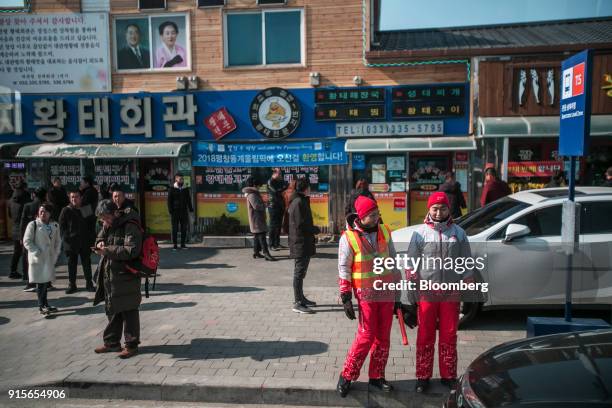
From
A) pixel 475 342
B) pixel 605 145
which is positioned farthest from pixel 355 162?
pixel 475 342

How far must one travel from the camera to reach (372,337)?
444 centimetres

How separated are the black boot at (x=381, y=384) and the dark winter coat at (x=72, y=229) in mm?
5906

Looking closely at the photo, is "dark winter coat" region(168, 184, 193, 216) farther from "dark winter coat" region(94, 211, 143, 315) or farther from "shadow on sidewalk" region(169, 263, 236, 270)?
"dark winter coat" region(94, 211, 143, 315)

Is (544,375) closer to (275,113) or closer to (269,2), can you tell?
(275,113)

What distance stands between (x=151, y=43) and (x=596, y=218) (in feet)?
37.1

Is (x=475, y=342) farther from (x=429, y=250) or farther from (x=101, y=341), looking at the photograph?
(x=101, y=341)

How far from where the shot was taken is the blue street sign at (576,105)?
16.0ft

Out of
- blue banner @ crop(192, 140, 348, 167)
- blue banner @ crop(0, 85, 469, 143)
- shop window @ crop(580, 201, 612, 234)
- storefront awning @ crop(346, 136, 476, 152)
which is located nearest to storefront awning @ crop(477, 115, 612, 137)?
storefront awning @ crop(346, 136, 476, 152)

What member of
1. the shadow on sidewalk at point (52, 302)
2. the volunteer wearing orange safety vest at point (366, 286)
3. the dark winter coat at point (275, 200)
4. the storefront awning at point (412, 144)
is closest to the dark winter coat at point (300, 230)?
the volunteer wearing orange safety vest at point (366, 286)

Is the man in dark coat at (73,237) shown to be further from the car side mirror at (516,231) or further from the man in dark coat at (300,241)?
the car side mirror at (516,231)

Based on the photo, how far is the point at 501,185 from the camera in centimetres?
952

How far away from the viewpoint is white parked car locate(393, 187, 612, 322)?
237 inches

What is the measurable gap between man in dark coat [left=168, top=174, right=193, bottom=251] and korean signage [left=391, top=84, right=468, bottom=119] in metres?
5.56

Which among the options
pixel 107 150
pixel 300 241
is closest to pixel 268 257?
pixel 300 241
